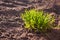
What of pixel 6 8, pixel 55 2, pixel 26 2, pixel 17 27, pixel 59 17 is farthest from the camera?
pixel 26 2

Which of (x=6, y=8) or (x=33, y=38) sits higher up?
(x=6, y=8)

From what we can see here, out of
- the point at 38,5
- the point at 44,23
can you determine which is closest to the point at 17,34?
the point at 44,23

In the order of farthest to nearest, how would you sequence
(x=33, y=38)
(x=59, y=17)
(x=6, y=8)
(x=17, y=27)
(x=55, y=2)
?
(x=55, y=2) → (x=6, y=8) → (x=59, y=17) → (x=17, y=27) → (x=33, y=38)

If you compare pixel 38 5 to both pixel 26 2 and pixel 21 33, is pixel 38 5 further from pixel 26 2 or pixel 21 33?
pixel 21 33

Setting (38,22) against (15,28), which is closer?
(38,22)

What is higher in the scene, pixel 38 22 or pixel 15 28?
pixel 38 22

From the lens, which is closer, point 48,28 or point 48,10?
point 48,28
